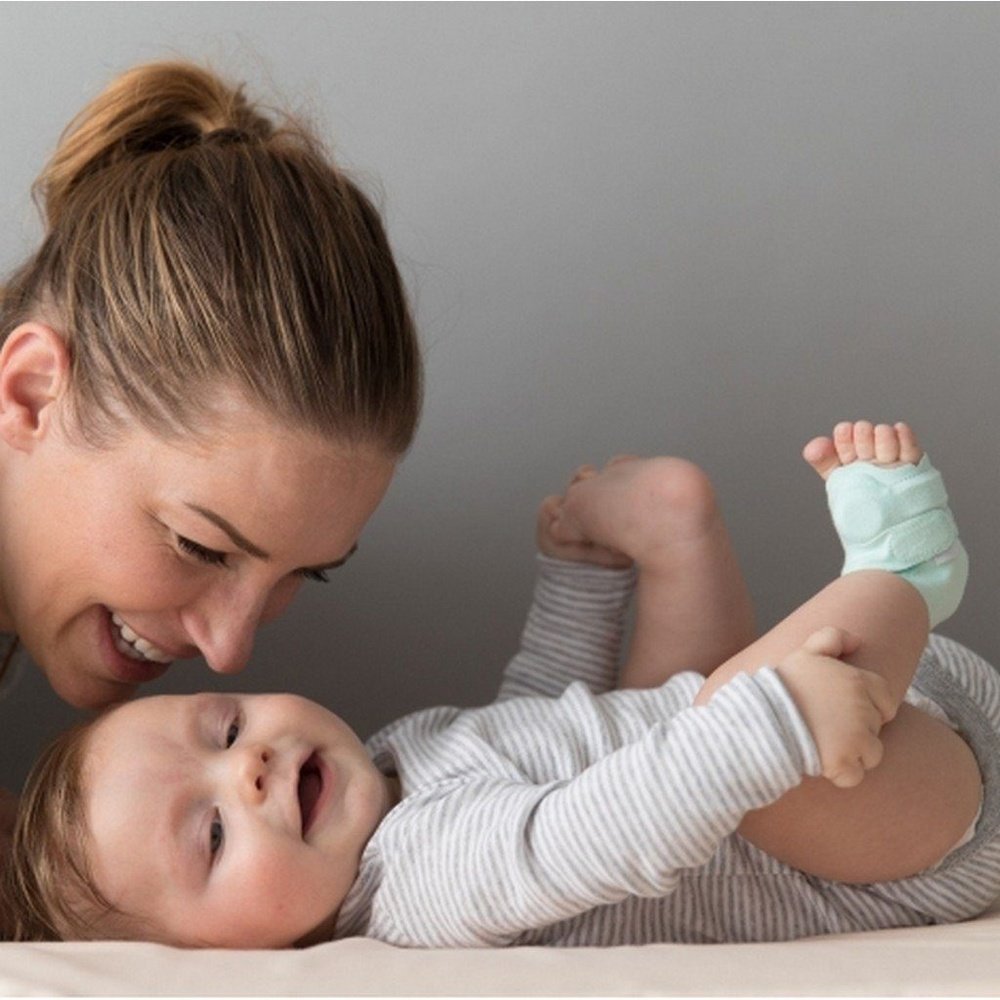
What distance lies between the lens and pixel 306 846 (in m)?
1.22

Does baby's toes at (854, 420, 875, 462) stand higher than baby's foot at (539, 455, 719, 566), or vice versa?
baby's toes at (854, 420, 875, 462)

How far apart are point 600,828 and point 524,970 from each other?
0.11m

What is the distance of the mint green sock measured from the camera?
128 cm

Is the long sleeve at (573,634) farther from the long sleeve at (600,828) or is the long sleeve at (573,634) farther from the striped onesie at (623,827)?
the long sleeve at (600,828)

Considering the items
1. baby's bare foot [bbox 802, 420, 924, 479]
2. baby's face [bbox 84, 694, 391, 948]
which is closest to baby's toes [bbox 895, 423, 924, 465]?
baby's bare foot [bbox 802, 420, 924, 479]

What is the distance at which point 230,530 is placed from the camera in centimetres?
132

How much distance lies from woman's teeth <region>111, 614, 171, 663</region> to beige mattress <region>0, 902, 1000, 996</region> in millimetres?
405

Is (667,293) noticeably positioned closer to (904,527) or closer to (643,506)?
(643,506)

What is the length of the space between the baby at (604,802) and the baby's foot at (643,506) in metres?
0.19

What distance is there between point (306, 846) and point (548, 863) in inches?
8.5

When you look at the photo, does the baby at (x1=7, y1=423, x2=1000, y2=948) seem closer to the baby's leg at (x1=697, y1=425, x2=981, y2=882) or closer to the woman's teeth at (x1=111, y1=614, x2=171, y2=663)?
the baby's leg at (x1=697, y1=425, x2=981, y2=882)

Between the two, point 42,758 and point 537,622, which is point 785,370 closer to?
point 537,622

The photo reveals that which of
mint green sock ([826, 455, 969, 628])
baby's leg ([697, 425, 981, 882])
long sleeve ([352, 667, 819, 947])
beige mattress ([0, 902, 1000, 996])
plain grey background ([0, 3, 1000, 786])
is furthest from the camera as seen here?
plain grey background ([0, 3, 1000, 786])

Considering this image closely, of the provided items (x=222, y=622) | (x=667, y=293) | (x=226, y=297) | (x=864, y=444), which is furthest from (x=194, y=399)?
(x=667, y=293)
